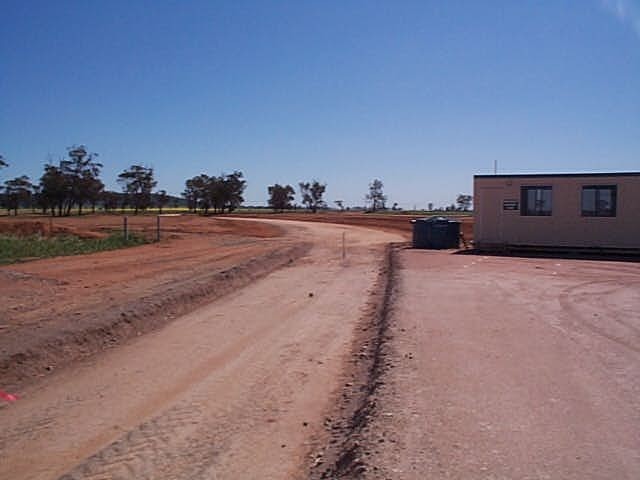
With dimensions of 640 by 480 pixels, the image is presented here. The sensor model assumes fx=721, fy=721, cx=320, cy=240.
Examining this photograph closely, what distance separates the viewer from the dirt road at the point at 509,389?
5402 millimetres

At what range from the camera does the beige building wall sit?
86.6 ft

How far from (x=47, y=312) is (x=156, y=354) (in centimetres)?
395

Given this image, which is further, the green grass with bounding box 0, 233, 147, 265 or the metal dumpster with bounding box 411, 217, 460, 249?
the metal dumpster with bounding box 411, 217, 460, 249

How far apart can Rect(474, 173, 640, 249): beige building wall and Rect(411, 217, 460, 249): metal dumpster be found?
187 cm

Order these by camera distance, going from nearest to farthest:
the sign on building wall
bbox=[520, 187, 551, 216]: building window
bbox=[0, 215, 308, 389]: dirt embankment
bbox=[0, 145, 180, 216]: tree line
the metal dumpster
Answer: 1. bbox=[0, 215, 308, 389]: dirt embankment
2. bbox=[520, 187, 551, 216]: building window
3. the sign on building wall
4. the metal dumpster
5. bbox=[0, 145, 180, 216]: tree line

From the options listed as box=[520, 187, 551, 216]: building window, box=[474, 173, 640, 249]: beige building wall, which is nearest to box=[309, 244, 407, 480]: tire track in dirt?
box=[474, 173, 640, 249]: beige building wall

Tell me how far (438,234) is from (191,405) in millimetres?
24497

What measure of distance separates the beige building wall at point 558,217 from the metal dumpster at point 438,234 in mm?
1871

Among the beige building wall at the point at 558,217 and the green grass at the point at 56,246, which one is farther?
the green grass at the point at 56,246

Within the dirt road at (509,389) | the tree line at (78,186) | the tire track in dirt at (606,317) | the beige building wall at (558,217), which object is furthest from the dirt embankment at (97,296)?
the tree line at (78,186)

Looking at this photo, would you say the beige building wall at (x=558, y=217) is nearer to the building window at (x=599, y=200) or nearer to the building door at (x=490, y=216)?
the building door at (x=490, y=216)

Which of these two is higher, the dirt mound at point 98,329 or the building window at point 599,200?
the building window at point 599,200

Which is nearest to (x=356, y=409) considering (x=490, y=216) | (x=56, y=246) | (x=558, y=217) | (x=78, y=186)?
(x=558, y=217)

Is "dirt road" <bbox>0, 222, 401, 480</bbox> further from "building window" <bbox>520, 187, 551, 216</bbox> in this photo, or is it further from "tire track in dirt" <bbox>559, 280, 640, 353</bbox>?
"building window" <bbox>520, 187, 551, 216</bbox>
